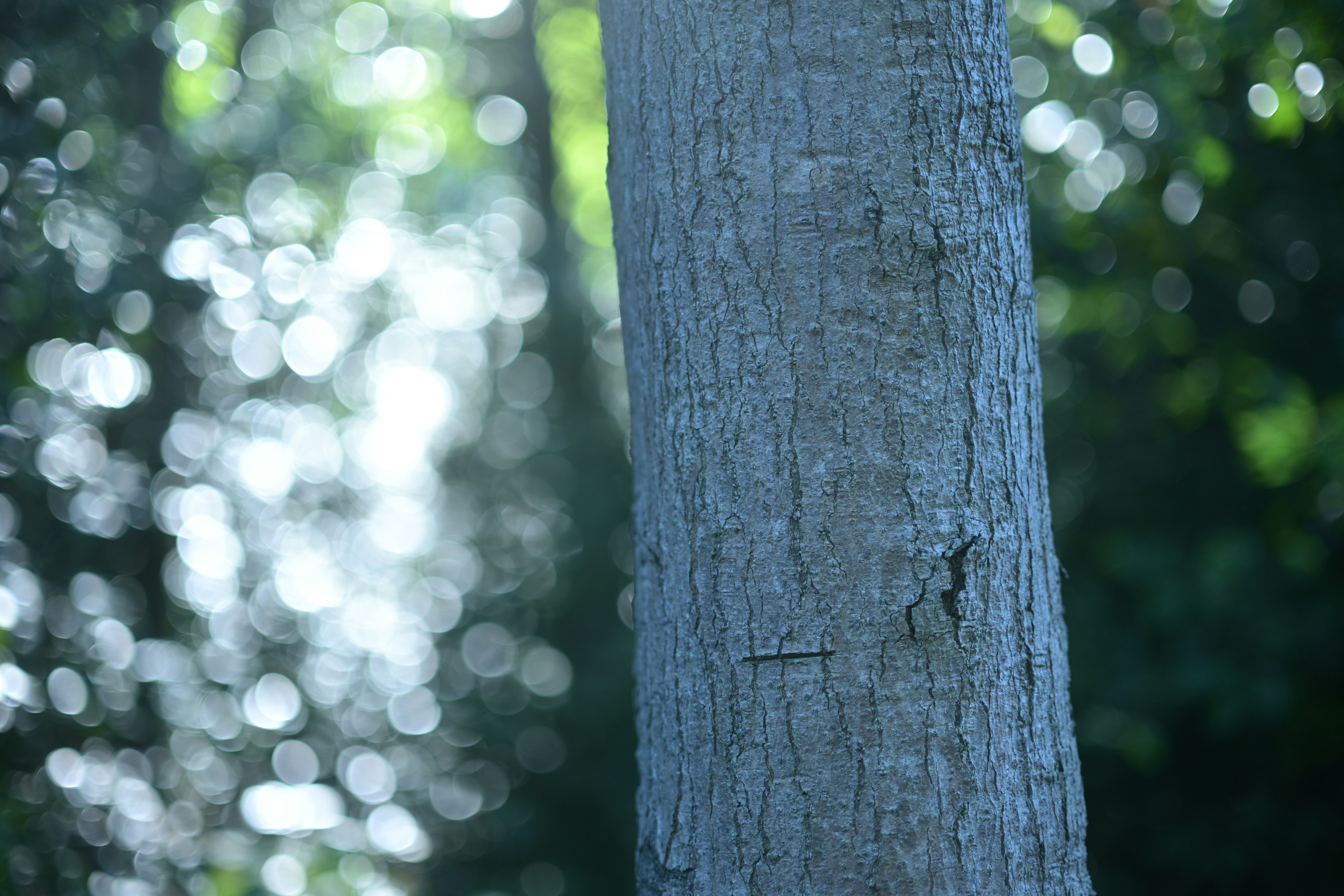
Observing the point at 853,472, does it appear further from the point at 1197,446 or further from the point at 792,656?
the point at 1197,446

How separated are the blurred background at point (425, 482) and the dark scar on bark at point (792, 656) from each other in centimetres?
188

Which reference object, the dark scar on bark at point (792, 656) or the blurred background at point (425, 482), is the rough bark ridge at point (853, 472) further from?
the blurred background at point (425, 482)

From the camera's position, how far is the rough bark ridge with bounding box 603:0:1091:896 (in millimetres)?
940

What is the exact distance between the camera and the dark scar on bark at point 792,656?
3.09 feet

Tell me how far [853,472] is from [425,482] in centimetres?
576

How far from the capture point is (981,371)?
0.99m

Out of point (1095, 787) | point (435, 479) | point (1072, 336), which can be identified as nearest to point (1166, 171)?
point (1072, 336)

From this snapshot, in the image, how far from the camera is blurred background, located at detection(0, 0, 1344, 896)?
2.64 meters

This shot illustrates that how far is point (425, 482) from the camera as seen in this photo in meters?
6.37

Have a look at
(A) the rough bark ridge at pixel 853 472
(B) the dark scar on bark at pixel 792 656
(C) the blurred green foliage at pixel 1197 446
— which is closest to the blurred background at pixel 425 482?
(C) the blurred green foliage at pixel 1197 446

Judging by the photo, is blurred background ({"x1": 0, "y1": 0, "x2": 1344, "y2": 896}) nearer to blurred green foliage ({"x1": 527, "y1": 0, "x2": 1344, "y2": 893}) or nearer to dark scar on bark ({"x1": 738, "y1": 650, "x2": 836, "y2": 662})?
blurred green foliage ({"x1": 527, "y1": 0, "x2": 1344, "y2": 893})

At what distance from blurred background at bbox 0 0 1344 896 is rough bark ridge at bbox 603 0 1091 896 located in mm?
1559

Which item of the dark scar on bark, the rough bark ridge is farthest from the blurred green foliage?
the dark scar on bark

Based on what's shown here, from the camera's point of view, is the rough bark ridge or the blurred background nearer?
the rough bark ridge
